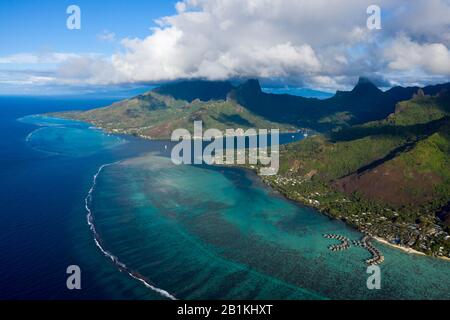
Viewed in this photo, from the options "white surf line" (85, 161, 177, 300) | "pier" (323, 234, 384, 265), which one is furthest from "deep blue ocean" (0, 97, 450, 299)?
"pier" (323, 234, 384, 265)

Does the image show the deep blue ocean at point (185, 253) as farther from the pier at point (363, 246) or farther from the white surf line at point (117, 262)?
the pier at point (363, 246)

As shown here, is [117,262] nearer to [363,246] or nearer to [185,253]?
[185,253]

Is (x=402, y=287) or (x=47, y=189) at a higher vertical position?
(x=47, y=189)

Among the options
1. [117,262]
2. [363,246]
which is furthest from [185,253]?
[363,246]

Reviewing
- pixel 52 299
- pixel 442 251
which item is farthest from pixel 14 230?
pixel 442 251

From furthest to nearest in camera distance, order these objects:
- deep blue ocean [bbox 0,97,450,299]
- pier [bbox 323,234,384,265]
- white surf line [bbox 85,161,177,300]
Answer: pier [bbox 323,234,384,265] → deep blue ocean [bbox 0,97,450,299] → white surf line [bbox 85,161,177,300]

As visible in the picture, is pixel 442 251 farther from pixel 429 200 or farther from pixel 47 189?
pixel 47 189

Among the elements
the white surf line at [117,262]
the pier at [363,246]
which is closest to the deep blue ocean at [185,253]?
the white surf line at [117,262]

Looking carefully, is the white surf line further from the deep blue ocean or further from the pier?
the pier
